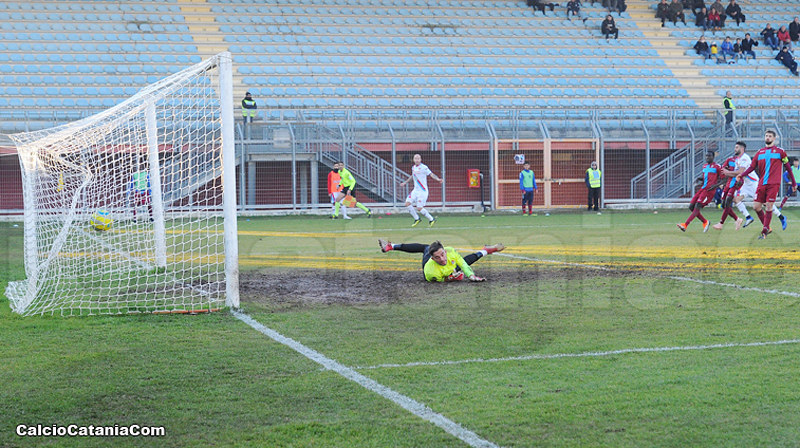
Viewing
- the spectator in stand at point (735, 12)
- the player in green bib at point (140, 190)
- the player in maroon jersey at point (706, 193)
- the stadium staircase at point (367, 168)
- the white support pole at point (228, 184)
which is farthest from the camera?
the spectator in stand at point (735, 12)

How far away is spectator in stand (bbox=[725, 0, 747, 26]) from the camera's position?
3919cm

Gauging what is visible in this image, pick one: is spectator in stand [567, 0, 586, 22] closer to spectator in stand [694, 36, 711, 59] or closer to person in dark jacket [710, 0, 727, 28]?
spectator in stand [694, 36, 711, 59]

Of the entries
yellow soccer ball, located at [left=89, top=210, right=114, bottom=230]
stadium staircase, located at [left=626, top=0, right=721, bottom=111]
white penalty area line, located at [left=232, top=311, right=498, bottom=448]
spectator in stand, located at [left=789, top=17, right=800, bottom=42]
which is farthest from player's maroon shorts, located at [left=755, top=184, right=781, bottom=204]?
spectator in stand, located at [left=789, top=17, right=800, bottom=42]

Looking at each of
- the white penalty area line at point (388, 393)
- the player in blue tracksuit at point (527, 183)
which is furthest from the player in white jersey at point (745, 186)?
the white penalty area line at point (388, 393)

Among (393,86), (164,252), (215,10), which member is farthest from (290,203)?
(164,252)

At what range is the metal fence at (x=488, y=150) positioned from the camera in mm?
28375

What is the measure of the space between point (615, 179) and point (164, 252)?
2249cm

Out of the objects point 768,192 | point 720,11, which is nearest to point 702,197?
point 768,192

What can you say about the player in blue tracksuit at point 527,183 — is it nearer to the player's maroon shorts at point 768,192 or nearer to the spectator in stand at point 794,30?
the player's maroon shorts at point 768,192

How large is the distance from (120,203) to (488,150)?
20370mm

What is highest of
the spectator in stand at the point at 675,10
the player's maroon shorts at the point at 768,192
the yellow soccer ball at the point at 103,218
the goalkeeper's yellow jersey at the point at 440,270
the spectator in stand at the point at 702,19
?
the spectator in stand at the point at 675,10

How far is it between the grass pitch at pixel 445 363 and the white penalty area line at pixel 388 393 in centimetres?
6

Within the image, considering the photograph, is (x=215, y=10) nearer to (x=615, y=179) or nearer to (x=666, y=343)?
(x=615, y=179)

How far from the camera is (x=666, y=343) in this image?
20.4 ft
